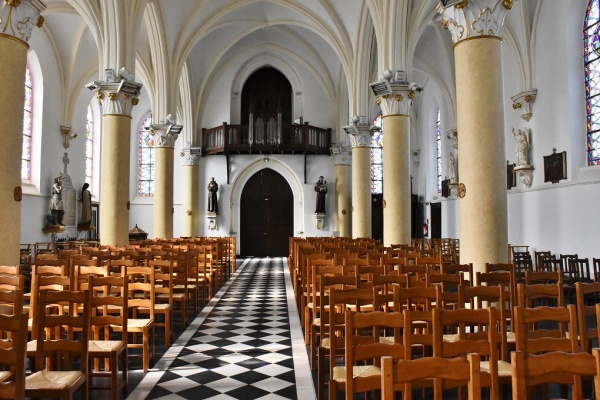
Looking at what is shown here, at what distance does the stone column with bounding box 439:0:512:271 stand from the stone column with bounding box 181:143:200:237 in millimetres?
17847

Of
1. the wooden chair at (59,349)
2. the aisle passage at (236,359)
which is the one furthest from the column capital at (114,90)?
the wooden chair at (59,349)

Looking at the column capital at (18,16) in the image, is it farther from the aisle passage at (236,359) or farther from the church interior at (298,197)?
the aisle passage at (236,359)

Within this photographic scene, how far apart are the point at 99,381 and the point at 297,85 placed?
2201 cm

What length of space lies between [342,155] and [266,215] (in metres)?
5.07

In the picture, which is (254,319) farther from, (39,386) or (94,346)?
(39,386)

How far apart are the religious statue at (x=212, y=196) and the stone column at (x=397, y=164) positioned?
1317 centimetres

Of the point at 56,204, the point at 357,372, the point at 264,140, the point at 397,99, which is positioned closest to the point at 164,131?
the point at 56,204

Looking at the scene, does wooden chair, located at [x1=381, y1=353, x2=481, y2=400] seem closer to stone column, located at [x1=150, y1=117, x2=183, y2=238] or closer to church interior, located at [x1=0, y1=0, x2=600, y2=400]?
church interior, located at [x1=0, y1=0, x2=600, y2=400]

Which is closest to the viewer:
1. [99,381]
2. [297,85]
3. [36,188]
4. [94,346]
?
[94,346]

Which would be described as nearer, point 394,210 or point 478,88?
point 478,88

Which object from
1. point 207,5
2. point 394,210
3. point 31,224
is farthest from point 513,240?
point 31,224

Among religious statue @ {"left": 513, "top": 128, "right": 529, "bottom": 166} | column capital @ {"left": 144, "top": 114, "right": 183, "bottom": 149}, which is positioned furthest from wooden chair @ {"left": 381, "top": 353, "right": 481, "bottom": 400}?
column capital @ {"left": 144, "top": 114, "right": 183, "bottom": 149}

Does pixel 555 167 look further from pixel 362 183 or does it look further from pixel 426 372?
pixel 426 372

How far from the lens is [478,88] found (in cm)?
717
